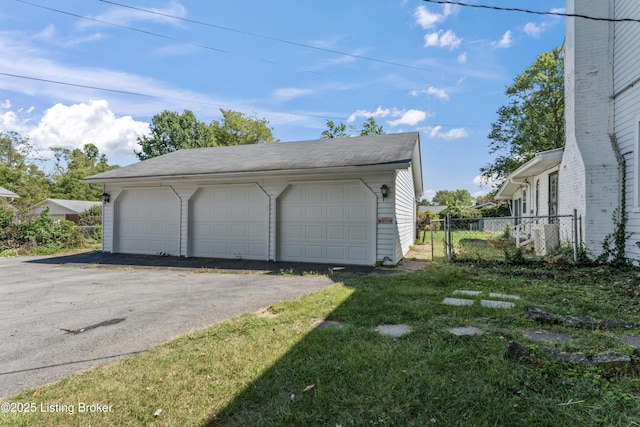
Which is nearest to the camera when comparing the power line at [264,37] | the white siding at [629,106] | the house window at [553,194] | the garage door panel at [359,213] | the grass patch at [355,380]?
the grass patch at [355,380]

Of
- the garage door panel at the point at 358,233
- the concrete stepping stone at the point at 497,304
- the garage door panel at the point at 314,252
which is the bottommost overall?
the concrete stepping stone at the point at 497,304

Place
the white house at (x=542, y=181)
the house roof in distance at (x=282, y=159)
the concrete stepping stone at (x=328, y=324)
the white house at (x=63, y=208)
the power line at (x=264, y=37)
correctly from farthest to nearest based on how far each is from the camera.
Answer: the white house at (x=63, y=208) → the white house at (x=542, y=181) → the house roof in distance at (x=282, y=159) → the power line at (x=264, y=37) → the concrete stepping stone at (x=328, y=324)

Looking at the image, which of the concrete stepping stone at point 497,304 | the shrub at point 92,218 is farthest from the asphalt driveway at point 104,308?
the shrub at point 92,218

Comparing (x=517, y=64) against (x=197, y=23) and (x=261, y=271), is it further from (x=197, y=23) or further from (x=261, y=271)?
(x=261, y=271)

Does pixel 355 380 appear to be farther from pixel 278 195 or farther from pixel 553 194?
pixel 553 194

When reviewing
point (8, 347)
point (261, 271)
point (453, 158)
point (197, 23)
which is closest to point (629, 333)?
point (8, 347)

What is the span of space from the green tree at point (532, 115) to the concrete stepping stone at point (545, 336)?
24.1 meters

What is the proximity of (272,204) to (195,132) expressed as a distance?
83.8ft

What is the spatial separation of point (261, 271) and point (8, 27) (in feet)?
28.1

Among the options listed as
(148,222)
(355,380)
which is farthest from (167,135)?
(355,380)

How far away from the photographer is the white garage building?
883 cm

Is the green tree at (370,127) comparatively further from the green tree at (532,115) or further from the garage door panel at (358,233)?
the garage door panel at (358,233)

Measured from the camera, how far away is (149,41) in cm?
1025

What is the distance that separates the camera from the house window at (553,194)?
9920 millimetres
